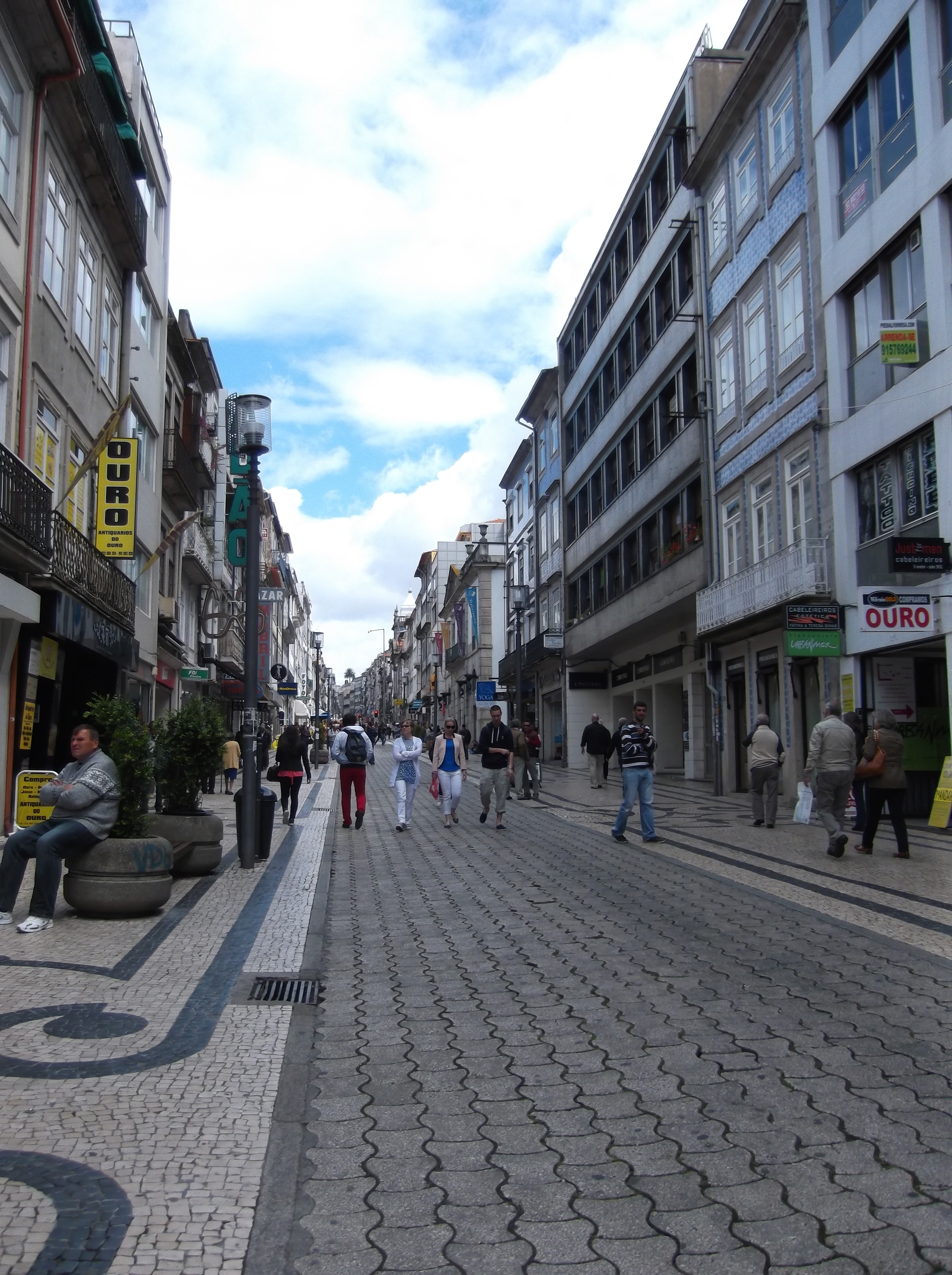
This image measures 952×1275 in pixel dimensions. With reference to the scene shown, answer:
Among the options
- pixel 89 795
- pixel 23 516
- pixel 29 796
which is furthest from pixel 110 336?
pixel 89 795

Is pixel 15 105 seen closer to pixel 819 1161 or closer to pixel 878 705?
pixel 878 705

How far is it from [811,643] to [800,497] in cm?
406

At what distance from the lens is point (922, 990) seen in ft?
20.2

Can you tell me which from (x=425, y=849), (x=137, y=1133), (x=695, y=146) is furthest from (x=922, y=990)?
(x=695, y=146)

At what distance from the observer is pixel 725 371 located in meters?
25.6

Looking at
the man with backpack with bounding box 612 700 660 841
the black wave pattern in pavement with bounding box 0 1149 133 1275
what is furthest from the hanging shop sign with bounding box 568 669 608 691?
the black wave pattern in pavement with bounding box 0 1149 133 1275

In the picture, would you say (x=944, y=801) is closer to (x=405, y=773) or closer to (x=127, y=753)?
(x=405, y=773)

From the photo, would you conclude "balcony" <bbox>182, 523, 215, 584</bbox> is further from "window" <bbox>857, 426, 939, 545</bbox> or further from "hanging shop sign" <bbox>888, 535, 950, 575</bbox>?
"hanging shop sign" <bbox>888, 535, 950, 575</bbox>

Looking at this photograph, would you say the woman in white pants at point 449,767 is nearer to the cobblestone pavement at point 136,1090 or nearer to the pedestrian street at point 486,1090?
the pedestrian street at point 486,1090

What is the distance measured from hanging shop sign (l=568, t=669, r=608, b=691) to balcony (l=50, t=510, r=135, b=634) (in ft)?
67.2

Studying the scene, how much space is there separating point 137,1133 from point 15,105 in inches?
627

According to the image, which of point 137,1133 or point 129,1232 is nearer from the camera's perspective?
point 129,1232

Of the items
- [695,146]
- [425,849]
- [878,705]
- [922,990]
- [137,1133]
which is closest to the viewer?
[137,1133]

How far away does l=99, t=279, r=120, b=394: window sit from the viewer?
21.9 meters
